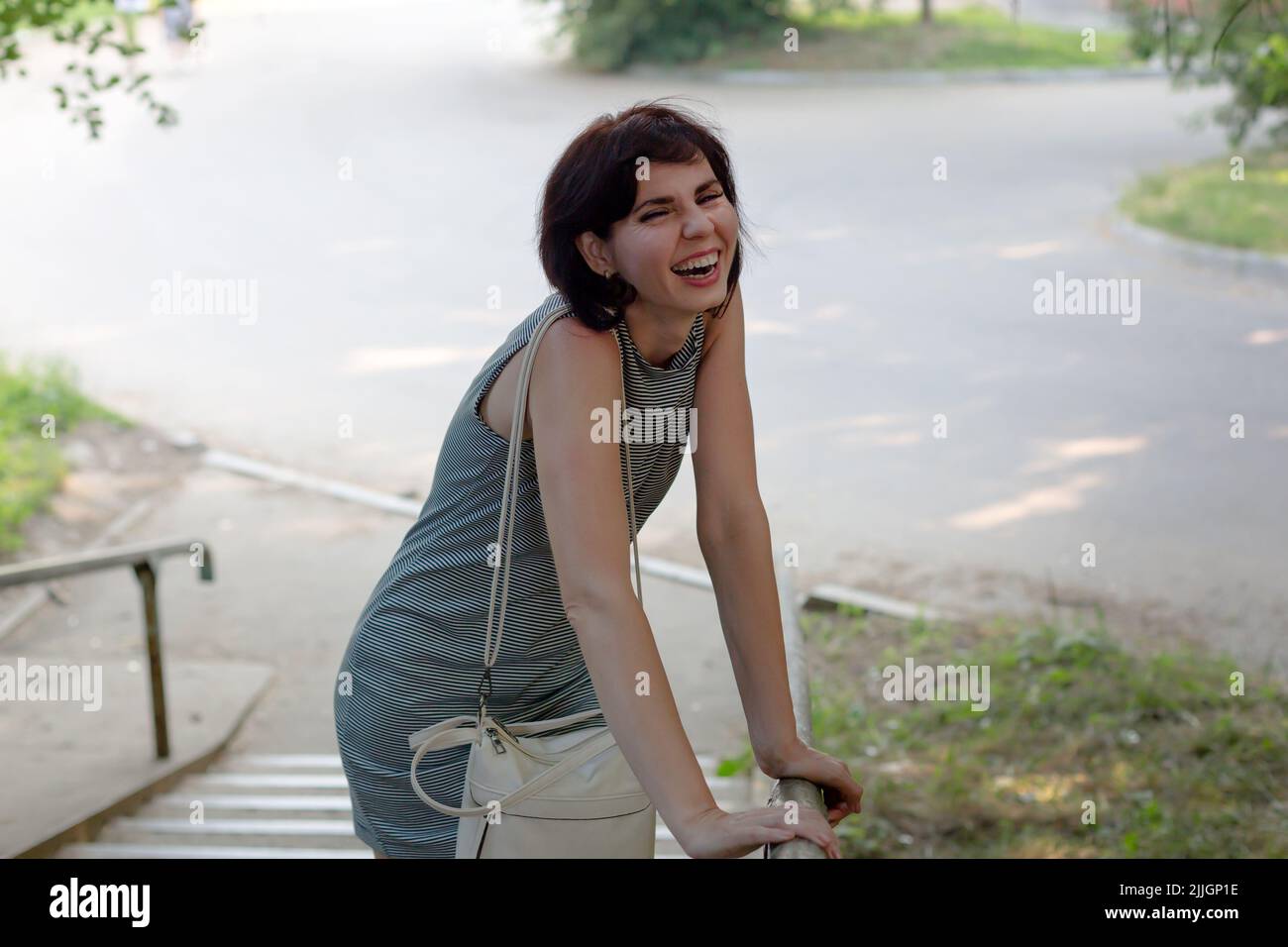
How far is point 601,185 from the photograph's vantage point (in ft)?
5.81

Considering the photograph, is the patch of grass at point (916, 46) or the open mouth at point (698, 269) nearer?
the open mouth at point (698, 269)

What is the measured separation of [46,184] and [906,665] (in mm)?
12562

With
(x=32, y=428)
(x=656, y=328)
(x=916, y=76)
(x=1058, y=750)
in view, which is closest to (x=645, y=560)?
(x=1058, y=750)

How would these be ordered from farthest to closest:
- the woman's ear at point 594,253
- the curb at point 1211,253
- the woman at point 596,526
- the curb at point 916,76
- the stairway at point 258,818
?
the curb at point 916,76 → the curb at point 1211,253 → the stairway at point 258,818 → the woman's ear at point 594,253 → the woman at point 596,526

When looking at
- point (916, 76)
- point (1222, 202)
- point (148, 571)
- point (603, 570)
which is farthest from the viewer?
point (916, 76)

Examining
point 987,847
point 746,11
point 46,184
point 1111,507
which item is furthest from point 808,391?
point 746,11

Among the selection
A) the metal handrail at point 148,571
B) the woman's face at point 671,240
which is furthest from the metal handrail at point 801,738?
the metal handrail at point 148,571

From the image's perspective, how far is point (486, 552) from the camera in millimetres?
1887

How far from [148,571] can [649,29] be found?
1630 centimetres

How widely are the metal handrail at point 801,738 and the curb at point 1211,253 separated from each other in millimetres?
8833

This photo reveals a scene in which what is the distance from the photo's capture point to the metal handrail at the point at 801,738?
1528 mm

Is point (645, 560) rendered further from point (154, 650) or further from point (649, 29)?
A: point (649, 29)

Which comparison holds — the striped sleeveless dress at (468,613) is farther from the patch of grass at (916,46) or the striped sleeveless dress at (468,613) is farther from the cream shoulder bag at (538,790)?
the patch of grass at (916,46)

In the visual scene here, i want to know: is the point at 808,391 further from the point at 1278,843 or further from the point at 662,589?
the point at 1278,843
